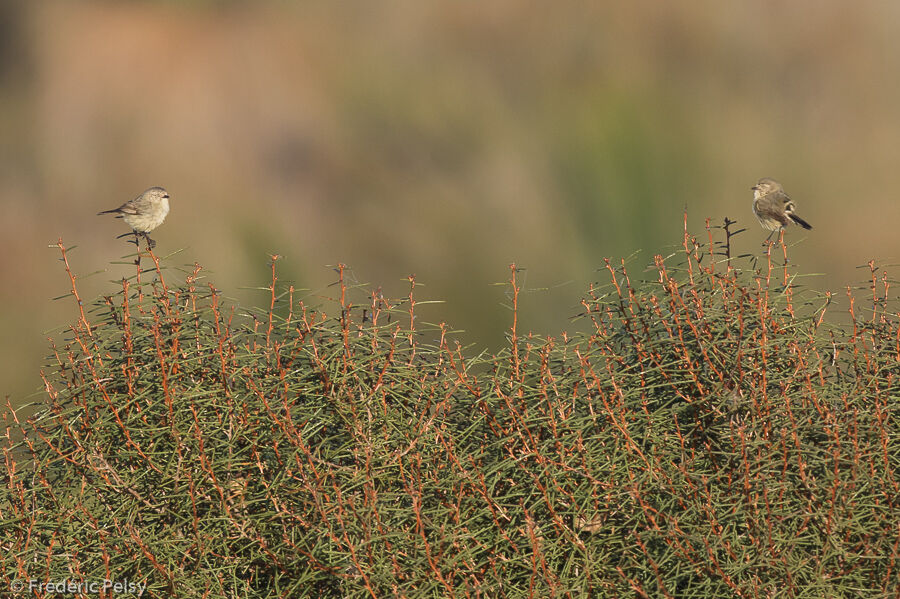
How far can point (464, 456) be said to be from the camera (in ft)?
5.90

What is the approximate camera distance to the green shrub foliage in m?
1.64

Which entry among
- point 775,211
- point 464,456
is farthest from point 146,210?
point 464,456

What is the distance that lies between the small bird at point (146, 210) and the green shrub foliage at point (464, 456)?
8.53ft

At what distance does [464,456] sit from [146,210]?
3.30 m

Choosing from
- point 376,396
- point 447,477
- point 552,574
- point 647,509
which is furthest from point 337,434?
point 647,509

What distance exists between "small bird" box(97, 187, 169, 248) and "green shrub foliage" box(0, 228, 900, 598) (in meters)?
2.60

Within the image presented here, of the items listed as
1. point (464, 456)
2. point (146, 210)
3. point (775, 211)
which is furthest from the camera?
point (146, 210)

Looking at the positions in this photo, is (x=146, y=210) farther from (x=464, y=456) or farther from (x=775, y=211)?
(x=464, y=456)

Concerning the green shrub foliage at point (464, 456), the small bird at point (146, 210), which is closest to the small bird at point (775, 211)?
the green shrub foliage at point (464, 456)

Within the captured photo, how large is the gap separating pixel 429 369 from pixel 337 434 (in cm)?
26

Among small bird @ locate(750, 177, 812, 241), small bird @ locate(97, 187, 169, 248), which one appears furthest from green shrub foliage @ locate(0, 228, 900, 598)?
small bird @ locate(97, 187, 169, 248)

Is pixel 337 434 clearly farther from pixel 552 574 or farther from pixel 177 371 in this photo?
pixel 552 574

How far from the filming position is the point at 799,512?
1.66 m

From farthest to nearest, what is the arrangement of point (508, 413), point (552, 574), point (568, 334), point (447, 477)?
1. point (568, 334)
2. point (508, 413)
3. point (447, 477)
4. point (552, 574)
